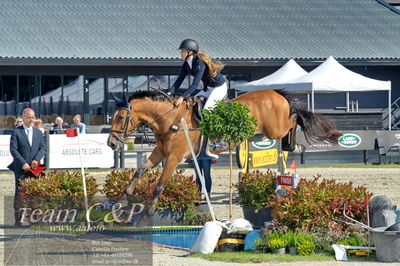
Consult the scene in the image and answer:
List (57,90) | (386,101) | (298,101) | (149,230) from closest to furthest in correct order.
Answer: (149,230), (298,101), (57,90), (386,101)

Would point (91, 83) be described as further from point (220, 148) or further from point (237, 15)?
point (220, 148)

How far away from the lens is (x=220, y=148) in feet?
39.8

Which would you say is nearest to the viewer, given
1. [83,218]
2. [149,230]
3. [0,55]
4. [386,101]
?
[149,230]

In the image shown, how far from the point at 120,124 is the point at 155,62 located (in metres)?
21.1

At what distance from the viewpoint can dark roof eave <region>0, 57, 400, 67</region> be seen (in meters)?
31.2

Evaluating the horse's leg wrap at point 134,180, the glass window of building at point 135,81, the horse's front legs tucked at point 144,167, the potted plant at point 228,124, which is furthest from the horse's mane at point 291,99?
the glass window of building at point 135,81

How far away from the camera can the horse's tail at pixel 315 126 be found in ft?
43.5

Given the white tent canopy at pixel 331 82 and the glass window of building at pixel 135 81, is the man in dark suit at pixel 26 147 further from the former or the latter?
the glass window of building at pixel 135 81

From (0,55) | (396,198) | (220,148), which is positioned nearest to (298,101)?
(220,148)

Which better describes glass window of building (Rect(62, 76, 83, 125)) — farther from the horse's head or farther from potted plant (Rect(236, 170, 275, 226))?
the horse's head

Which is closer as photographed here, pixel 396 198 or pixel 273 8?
pixel 396 198

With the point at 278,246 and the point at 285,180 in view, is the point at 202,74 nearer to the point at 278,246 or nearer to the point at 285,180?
the point at 285,180

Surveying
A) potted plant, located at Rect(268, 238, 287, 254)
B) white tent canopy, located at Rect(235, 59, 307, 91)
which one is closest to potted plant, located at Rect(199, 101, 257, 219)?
potted plant, located at Rect(268, 238, 287, 254)

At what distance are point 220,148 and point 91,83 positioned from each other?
2291 cm
